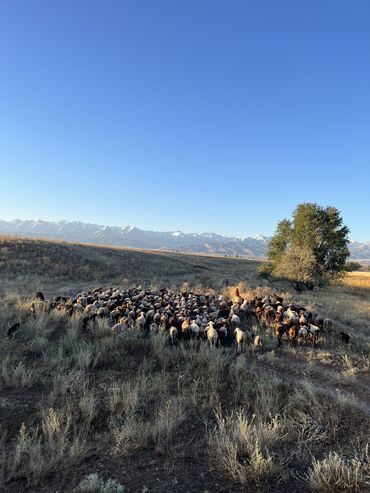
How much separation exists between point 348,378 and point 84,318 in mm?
8878

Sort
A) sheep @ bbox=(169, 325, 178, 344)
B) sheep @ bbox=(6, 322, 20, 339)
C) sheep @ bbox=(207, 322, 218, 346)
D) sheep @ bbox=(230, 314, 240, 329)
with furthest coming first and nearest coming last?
sheep @ bbox=(230, 314, 240, 329)
sheep @ bbox=(169, 325, 178, 344)
sheep @ bbox=(6, 322, 20, 339)
sheep @ bbox=(207, 322, 218, 346)

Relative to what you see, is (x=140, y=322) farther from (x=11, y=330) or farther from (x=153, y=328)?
(x=11, y=330)

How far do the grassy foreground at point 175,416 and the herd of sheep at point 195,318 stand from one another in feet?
2.09

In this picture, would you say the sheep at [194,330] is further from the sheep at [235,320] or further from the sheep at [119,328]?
the sheep at [119,328]

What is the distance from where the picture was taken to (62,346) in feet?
33.9

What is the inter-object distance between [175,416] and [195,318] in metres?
6.76

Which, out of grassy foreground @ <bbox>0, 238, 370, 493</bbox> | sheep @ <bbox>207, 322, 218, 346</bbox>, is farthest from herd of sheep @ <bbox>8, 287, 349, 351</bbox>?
grassy foreground @ <bbox>0, 238, 370, 493</bbox>

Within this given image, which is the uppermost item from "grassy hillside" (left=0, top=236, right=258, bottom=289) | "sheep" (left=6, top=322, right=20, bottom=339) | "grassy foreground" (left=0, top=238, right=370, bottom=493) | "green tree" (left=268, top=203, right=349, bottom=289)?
"green tree" (left=268, top=203, right=349, bottom=289)

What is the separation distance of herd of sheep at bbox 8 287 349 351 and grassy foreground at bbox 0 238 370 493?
25.1 inches

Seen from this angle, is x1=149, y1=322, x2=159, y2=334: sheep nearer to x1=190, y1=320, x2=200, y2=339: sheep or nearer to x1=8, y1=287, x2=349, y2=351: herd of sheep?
x1=8, y1=287, x2=349, y2=351: herd of sheep

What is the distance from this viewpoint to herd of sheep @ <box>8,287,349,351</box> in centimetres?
1139

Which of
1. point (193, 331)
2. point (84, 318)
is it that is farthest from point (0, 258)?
point (193, 331)

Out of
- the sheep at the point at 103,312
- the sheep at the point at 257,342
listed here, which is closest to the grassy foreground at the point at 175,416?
the sheep at the point at 257,342

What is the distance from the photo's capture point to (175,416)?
6.11m
